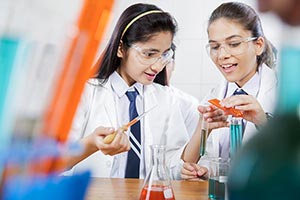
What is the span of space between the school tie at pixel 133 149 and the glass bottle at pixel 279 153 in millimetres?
1591

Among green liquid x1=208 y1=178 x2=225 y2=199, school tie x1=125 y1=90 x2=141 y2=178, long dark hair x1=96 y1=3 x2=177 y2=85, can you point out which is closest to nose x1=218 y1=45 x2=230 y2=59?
long dark hair x1=96 y1=3 x2=177 y2=85

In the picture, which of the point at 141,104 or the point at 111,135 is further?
the point at 141,104

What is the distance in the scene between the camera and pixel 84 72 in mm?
259

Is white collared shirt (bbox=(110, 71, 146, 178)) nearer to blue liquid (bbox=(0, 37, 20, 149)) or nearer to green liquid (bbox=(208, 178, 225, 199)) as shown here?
green liquid (bbox=(208, 178, 225, 199))

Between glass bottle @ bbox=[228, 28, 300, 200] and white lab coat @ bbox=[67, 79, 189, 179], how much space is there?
4.60ft

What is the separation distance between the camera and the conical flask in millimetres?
903

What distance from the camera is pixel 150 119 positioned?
200 centimetres

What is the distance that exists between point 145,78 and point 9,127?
161 cm

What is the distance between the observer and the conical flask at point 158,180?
90 centimetres

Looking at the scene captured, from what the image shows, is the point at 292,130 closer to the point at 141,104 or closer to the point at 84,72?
the point at 84,72

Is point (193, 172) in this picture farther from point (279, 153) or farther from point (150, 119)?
point (279, 153)

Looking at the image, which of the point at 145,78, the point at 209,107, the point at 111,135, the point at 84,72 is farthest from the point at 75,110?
the point at 145,78

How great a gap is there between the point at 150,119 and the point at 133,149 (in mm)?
227

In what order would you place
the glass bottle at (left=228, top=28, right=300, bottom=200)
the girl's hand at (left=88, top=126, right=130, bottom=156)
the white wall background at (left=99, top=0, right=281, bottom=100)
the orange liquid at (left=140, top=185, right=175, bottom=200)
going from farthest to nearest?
1. the white wall background at (left=99, top=0, right=281, bottom=100)
2. the girl's hand at (left=88, top=126, right=130, bottom=156)
3. the orange liquid at (left=140, top=185, right=175, bottom=200)
4. the glass bottle at (left=228, top=28, right=300, bottom=200)
